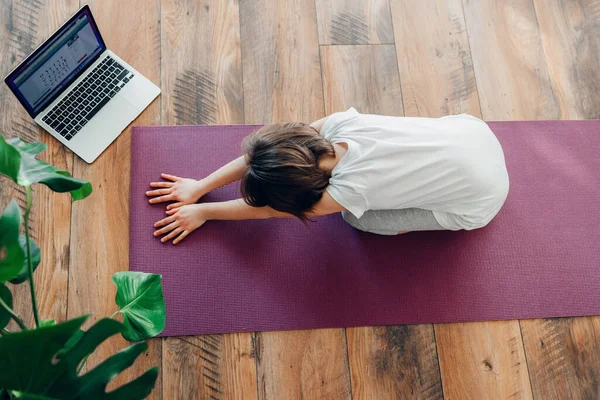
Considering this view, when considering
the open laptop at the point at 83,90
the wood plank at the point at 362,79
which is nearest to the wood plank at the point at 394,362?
the wood plank at the point at 362,79

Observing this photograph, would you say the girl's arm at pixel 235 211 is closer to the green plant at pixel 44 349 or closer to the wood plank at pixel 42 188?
the wood plank at pixel 42 188

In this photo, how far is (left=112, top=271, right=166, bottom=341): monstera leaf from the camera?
0.87 m

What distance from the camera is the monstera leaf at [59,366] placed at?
54cm

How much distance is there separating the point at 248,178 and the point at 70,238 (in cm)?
54

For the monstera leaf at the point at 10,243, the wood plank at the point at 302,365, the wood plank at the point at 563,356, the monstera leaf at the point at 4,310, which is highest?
the monstera leaf at the point at 10,243

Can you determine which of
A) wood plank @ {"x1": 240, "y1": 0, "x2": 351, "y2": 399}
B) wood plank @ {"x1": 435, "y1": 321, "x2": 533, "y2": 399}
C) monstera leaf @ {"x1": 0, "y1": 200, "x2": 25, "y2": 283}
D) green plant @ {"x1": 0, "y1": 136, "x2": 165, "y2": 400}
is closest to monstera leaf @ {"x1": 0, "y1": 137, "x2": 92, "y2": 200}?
green plant @ {"x1": 0, "y1": 136, "x2": 165, "y2": 400}

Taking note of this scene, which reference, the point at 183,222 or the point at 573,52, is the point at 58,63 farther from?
the point at 573,52

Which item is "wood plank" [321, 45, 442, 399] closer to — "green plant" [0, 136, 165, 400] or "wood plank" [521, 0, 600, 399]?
"wood plank" [521, 0, 600, 399]

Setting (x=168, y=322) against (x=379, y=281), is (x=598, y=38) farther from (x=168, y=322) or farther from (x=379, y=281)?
(x=168, y=322)

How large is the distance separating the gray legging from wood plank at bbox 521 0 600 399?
39 centimetres

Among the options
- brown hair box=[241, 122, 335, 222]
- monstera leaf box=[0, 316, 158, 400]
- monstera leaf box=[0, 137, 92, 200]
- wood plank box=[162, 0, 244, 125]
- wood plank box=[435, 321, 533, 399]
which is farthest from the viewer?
wood plank box=[162, 0, 244, 125]

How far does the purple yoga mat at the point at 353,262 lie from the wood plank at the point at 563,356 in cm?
3

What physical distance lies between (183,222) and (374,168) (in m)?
0.50

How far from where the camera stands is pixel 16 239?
23.1 inches
